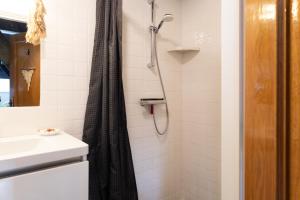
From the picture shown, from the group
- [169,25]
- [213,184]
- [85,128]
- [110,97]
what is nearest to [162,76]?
[169,25]

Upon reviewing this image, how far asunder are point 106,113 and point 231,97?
1.13m

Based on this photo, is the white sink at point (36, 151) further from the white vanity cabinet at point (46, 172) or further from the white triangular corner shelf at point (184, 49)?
the white triangular corner shelf at point (184, 49)

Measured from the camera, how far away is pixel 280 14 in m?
0.40

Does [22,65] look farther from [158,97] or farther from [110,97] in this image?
[158,97]

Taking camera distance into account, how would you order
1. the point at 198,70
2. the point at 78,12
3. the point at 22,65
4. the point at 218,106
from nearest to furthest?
the point at 22,65, the point at 78,12, the point at 218,106, the point at 198,70

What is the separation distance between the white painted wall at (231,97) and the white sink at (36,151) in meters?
0.75

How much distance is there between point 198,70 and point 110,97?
3.16 ft

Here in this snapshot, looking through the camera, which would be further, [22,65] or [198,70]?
[198,70]

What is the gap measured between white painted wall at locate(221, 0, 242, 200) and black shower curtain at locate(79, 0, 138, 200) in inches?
41.3

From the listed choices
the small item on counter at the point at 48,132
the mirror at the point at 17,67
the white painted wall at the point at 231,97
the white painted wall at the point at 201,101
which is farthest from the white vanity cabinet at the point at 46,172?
the white painted wall at the point at 201,101

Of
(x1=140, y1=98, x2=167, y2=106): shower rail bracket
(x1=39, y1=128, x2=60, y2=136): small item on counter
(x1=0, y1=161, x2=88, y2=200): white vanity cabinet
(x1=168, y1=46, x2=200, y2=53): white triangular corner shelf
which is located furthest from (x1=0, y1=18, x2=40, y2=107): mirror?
(x1=168, y1=46, x2=200, y2=53): white triangular corner shelf

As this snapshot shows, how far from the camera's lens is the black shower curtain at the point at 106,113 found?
1539 mm

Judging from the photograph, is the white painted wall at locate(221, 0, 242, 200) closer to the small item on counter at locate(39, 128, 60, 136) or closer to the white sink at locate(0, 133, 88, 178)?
the white sink at locate(0, 133, 88, 178)

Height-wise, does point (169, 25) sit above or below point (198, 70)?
above
